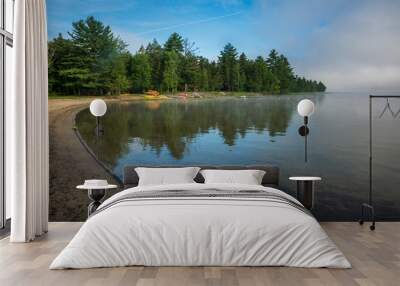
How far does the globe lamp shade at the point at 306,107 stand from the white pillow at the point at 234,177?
1.04m

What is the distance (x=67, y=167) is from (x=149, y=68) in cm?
183

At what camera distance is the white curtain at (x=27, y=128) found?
5.91 meters

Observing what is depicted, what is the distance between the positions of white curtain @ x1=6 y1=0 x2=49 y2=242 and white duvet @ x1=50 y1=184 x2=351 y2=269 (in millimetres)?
1397

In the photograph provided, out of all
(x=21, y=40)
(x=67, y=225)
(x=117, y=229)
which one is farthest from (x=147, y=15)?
(x=117, y=229)

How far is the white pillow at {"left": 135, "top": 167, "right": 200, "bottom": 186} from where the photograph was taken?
6973 millimetres

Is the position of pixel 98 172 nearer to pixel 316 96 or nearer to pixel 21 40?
pixel 21 40

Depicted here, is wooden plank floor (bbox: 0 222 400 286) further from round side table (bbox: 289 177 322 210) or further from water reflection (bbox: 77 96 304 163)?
water reflection (bbox: 77 96 304 163)

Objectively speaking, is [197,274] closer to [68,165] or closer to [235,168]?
[235,168]

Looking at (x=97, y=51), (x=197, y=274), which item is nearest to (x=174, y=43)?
(x=97, y=51)

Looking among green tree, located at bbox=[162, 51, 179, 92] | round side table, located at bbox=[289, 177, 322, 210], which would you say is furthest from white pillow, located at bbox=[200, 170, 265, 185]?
green tree, located at bbox=[162, 51, 179, 92]

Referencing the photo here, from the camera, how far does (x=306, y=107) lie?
24.9 feet

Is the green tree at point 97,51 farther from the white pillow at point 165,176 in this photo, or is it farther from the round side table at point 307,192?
the round side table at point 307,192

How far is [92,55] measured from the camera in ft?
26.8

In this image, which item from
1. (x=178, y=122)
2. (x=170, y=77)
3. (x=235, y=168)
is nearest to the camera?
(x=235, y=168)
